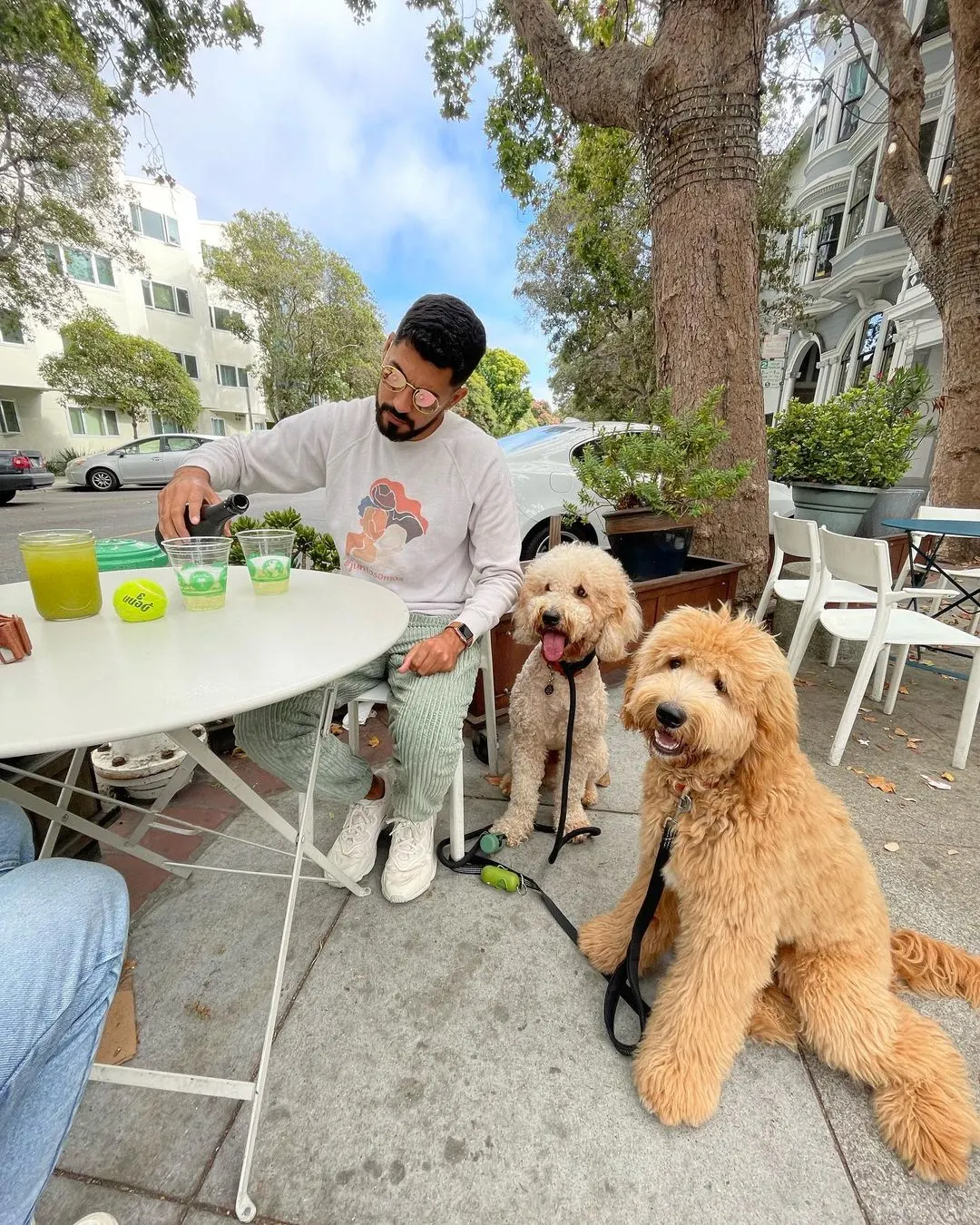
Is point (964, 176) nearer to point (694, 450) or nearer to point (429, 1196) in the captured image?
point (694, 450)

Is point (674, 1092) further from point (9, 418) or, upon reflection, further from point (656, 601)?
point (9, 418)

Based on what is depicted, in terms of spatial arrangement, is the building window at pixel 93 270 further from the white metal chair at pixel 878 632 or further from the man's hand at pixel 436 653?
the white metal chair at pixel 878 632

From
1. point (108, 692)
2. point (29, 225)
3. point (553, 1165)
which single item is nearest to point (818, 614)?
point (553, 1165)

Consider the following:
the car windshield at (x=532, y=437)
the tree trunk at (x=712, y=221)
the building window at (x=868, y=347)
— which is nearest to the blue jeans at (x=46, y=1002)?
the tree trunk at (x=712, y=221)

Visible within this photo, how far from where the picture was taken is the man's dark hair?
1.60 meters

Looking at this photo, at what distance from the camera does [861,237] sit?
45.9 ft

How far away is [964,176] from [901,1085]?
26.0 ft

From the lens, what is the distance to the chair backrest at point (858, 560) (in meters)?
2.52

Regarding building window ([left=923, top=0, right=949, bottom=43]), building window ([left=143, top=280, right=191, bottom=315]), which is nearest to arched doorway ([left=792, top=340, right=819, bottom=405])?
building window ([left=923, top=0, right=949, bottom=43])

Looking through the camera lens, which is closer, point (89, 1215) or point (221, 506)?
point (89, 1215)

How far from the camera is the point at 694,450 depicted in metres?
3.39

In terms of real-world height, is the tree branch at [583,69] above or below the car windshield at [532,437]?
above

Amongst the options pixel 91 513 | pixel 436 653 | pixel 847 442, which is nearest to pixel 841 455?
pixel 847 442

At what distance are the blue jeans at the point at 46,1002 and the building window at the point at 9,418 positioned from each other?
30.4 meters
